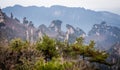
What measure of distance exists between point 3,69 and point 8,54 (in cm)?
324

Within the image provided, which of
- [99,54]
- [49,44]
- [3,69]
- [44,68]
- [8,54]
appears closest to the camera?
[44,68]

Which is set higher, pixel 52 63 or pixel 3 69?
pixel 52 63

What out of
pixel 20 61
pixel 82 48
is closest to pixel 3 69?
pixel 20 61

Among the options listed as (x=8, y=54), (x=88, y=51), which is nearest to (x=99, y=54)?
(x=88, y=51)

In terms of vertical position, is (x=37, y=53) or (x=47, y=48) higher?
(x=47, y=48)

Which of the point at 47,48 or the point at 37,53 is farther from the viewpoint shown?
the point at 47,48

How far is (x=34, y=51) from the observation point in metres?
45.9

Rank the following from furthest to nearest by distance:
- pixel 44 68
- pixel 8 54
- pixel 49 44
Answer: pixel 49 44 → pixel 8 54 → pixel 44 68

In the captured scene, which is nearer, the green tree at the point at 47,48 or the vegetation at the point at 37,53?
the vegetation at the point at 37,53

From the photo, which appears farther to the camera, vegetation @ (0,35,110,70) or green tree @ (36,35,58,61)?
green tree @ (36,35,58,61)

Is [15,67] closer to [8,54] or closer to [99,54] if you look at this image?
[8,54]

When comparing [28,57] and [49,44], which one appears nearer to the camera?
[28,57]

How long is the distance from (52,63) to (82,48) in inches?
1059

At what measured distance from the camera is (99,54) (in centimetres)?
5328
